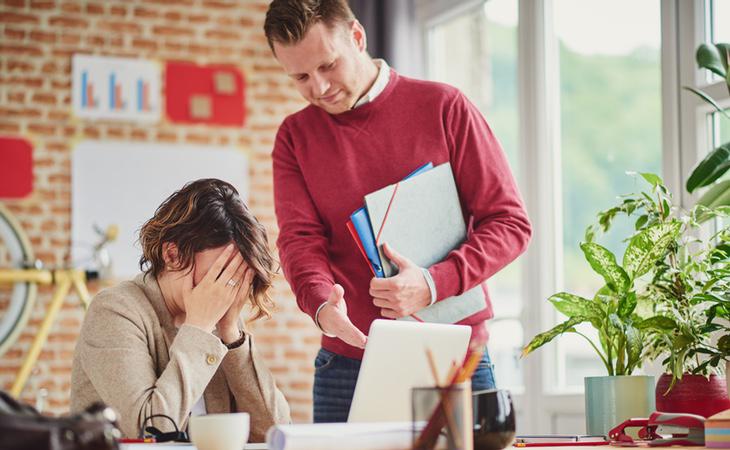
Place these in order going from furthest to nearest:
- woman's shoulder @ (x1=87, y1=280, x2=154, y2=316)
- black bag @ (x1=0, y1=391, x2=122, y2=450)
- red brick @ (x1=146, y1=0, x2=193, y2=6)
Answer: red brick @ (x1=146, y1=0, x2=193, y2=6) → woman's shoulder @ (x1=87, y1=280, x2=154, y2=316) → black bag @ (x1=0, y1=391, x2=122, y2=450)

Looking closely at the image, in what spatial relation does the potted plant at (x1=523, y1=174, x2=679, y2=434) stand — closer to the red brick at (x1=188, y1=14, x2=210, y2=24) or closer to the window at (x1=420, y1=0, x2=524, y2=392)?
the window at (x1=420, y1=0, x2=524, y2=392)

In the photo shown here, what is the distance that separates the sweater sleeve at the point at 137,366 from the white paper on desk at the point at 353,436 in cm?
62

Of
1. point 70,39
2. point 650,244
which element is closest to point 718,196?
point 650,244

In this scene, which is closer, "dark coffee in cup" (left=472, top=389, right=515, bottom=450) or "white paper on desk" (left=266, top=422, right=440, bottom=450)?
"white paper on desk" (left=266, top=422, right=440, bottom=450)

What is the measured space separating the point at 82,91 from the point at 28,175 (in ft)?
1.56

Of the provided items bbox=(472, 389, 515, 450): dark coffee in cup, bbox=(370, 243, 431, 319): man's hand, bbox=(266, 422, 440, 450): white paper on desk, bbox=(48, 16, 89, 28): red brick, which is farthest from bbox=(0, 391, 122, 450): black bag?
bbox=(48, 16, 89, 28): red brick

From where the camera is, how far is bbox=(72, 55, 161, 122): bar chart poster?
4668 millimetres

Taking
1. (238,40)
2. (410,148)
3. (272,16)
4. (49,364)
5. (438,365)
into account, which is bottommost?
(49,364)

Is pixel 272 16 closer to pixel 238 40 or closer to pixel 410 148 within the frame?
pixel 410 148

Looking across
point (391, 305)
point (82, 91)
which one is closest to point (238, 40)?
point (82, 91)

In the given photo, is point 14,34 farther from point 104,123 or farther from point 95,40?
point 104,123

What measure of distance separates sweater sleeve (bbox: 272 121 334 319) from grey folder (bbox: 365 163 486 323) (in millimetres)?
157

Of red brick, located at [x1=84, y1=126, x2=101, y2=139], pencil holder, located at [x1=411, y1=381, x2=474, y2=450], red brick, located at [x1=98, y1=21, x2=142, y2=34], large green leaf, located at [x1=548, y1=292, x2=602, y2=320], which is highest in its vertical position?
red brick, located at [x1=98, y1=21, x2=142, y2=34]

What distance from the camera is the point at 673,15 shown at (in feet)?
9.80
